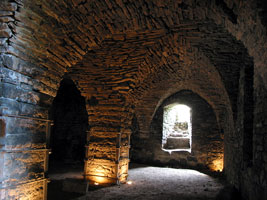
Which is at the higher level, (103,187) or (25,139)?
(25,139)

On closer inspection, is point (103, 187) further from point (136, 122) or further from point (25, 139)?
point (136, 122)

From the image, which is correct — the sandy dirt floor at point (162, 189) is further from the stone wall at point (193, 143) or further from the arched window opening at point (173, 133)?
the arched window opening at point (173, 133)

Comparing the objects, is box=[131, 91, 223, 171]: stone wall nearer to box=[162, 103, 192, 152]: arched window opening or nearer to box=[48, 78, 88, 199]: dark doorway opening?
box=[162, 103, 192, 152]: arched window opening

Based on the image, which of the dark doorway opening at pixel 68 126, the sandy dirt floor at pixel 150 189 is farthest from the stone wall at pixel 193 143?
the dark doorway opening at pixel 68 126

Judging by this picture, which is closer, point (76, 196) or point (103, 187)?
point (76, 196)

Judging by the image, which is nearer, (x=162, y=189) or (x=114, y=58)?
(x=114, y=58)

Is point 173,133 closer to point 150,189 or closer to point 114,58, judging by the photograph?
point 150,189

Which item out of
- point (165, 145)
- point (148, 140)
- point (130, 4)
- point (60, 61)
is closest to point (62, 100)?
point (148, 140)

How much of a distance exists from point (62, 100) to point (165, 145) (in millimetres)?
5493

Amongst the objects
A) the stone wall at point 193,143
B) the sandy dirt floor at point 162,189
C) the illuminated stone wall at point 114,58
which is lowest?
the sandy dirt floor at point 162,189

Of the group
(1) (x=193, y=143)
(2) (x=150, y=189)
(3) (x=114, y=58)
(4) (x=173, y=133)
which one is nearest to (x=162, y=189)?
(2) (x=150, y=189)

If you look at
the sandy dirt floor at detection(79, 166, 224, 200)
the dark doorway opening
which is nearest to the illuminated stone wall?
the sandy dirt floor at detection(79, 166, 224, 200)

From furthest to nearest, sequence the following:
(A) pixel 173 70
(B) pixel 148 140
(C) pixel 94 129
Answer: (B) pixel 148 140 → (A) pixel 173 70 → (C) pixel 94 129

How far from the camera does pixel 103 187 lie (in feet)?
18.9
